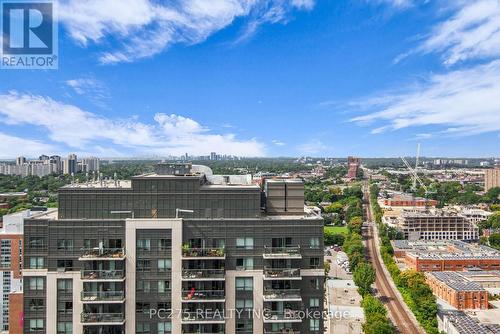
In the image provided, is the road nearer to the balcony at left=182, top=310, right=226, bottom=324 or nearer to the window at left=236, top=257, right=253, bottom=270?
the window at left=236, top=257, right=253, bottom=270

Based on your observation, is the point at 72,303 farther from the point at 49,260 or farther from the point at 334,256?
the point at 334,256

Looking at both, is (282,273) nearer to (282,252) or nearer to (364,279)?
(282,252)

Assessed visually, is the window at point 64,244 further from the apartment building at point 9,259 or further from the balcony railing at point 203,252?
the apartment building at point 9,259

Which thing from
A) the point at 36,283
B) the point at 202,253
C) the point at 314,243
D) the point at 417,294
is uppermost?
the point at 314,243

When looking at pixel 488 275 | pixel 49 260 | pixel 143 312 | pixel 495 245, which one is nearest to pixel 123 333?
pixel 143 312

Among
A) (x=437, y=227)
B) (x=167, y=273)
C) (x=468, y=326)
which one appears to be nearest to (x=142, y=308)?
(x=167, y=273)

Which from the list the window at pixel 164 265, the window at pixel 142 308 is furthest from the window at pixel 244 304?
the window at pixel 142 308
